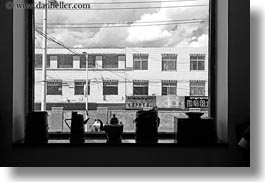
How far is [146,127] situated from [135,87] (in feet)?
0.82

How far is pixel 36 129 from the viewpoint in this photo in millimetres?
1543

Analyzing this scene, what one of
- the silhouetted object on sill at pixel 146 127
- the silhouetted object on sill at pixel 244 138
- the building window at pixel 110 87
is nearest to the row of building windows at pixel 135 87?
the building window at pixel 110 87

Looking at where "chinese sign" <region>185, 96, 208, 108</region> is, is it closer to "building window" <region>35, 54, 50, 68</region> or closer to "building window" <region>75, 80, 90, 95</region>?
"building window" <region>75, 80, 90, 95</region>

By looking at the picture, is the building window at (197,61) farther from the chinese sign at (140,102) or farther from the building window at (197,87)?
the chinese sign at (140,102)

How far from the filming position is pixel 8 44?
1.49 m

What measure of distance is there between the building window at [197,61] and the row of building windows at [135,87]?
73 mm

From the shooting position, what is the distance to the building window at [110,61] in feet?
5.63

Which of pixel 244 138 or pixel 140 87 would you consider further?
pixel 140 87

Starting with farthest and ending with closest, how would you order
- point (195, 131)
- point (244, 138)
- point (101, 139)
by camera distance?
point (101, 139)
point (195, 131)
point (244, 138)

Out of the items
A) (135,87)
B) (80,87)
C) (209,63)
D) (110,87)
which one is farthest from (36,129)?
(209,63)

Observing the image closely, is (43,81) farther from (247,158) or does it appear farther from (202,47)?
(247,158)

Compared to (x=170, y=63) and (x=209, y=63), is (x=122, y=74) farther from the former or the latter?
(x=209, y=63)

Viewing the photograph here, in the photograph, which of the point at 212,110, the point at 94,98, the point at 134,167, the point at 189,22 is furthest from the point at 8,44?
the point at 212,110

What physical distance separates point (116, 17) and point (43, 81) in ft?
1.65
